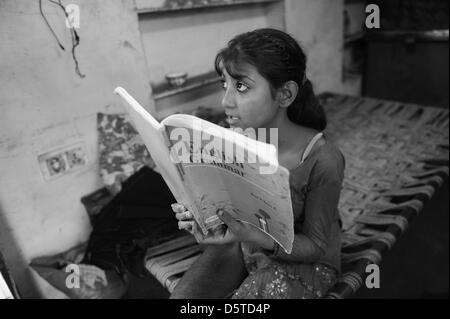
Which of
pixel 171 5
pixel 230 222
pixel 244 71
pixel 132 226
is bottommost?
pixel 132 226

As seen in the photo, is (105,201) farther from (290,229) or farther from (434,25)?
(434,25)

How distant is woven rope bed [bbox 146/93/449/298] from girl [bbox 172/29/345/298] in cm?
18

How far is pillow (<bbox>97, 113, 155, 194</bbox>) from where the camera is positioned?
1.49 m

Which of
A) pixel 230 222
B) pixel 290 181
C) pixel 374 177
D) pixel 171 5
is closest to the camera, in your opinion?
pixel 230 222

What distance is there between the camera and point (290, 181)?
901 millimetres

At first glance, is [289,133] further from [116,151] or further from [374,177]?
[374,177]

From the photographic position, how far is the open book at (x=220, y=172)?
0.54m

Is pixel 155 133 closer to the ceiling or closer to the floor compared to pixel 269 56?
closer to the floor

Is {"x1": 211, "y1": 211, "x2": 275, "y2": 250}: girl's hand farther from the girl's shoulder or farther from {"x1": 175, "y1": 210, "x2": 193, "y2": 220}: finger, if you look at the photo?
the girl's shoulder

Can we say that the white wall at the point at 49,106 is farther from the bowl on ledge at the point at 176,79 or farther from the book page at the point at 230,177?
the book page at the point at 230,177

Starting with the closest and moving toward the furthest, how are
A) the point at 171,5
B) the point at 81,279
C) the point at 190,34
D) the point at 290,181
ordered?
1. the point at 290,181
2. the point at 81,279
3. the point at 171,5
4. the point at 190,34

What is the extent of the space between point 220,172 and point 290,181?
0.94ft

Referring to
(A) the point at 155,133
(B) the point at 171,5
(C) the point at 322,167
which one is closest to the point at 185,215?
(A) the point at 155,133

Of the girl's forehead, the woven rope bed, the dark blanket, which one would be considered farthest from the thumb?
the dark blanket
